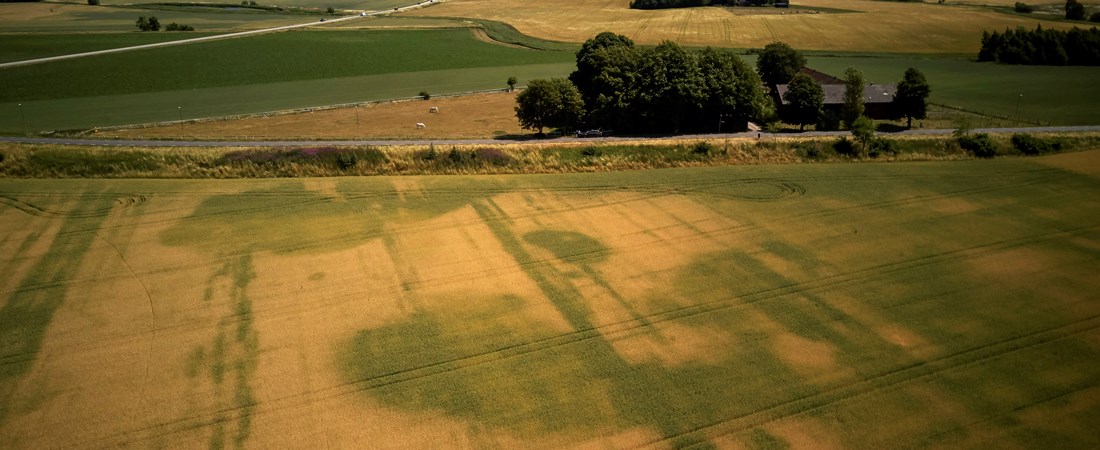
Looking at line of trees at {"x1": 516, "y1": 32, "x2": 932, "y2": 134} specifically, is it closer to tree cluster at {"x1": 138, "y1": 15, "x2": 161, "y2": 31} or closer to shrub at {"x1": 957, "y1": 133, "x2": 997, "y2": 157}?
shrub at {"x1": 957, "y1": 133, "x2": 997, "y2": 157}

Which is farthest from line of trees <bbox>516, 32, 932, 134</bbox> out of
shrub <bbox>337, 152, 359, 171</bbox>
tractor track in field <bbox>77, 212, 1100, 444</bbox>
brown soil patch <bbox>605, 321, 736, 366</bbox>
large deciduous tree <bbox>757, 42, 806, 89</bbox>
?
brown soil patch <bbox>605, 321, 736, 366</bbox>

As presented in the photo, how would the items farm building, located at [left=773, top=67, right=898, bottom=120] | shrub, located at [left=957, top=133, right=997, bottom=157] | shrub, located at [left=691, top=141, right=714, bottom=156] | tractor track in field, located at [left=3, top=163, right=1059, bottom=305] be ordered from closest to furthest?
tractor track in field, located at [left=3, top=163, right=1059, bottom=305] → shrub, located at [left=691, top=141, right=714, bottom=156] → shrub, located at [left=957, top=133, right=997, bottom=157] → farm building, located at [left=773, top=67, right=898, bottom=120]

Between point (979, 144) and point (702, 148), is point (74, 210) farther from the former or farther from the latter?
point (979, 144)

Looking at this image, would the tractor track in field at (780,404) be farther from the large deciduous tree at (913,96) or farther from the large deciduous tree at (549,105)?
the large deciduous tree at (913,96)

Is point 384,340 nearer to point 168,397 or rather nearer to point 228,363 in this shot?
point 228,363

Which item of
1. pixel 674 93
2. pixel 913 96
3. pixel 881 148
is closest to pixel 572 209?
pixel 674 93

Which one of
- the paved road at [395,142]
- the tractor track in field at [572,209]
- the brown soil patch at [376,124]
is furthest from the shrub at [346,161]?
the brown soil patch at [376,124]

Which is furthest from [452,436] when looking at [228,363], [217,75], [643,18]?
[643,18]
